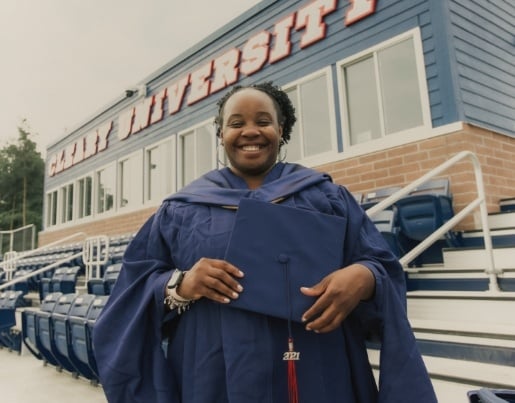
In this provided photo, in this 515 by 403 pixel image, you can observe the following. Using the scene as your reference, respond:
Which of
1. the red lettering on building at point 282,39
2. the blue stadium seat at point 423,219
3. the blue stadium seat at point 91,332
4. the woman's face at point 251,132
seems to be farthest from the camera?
the red lettering on building at point 282,39

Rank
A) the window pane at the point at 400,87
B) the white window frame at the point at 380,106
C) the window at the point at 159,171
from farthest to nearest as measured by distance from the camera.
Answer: the window at the point at 159,171
the window pane at the point at 400,87
the white window frame at the point at 380,106

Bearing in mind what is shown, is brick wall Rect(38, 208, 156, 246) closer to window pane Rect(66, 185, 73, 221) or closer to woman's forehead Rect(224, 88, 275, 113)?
window pane Rect(66, 185, 73, 221)

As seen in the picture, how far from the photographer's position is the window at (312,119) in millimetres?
5977

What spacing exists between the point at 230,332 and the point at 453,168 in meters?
4.10

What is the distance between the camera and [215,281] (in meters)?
0.97

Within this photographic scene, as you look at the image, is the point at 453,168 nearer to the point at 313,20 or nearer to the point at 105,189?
the point at 313,20

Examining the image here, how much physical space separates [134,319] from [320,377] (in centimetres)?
53

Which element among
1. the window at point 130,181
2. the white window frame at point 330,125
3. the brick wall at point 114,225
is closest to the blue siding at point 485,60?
the white window frame at point 330,125

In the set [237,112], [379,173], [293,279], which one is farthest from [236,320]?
[379,173]

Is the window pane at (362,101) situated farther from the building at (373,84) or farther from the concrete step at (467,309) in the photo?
the concrete step at (467,309)

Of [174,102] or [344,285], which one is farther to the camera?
[174,102]

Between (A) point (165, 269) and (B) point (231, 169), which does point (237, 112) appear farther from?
(A) point (165, 269)

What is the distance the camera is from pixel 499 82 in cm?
536

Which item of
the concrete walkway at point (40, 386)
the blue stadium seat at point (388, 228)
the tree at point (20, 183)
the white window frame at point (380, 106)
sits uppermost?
the tree at point (20, 183)
